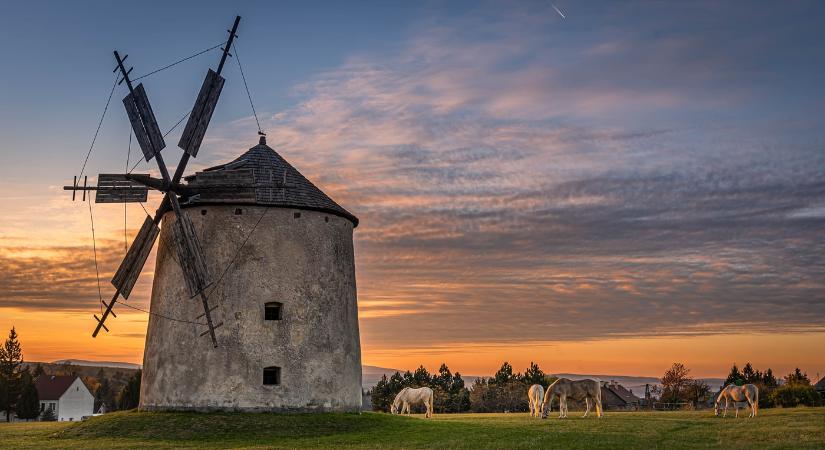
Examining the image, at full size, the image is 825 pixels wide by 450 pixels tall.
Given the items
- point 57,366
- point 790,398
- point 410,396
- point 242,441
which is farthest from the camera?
point 57,366

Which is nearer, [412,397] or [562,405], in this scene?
[562,405]

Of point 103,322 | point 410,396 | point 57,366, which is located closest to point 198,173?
point 103,322

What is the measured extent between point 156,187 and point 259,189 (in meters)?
3.73

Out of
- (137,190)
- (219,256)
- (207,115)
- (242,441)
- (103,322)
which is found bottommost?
(242,441)

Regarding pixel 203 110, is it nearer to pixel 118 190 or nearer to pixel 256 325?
pixel 118 190

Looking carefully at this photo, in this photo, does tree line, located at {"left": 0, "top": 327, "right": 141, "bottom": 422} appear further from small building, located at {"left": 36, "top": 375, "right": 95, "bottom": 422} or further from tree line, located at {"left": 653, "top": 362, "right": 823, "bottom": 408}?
tree line, located at {"left": 653, "top": 362, "right": 823, "bottom": 408}

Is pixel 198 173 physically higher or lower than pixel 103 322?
higher

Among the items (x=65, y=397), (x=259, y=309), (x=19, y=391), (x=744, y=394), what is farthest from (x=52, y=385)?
(x=744, y=394)

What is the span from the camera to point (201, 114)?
99.5 ft

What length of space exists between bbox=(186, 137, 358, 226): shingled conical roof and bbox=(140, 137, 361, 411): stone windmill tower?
0.04 meters

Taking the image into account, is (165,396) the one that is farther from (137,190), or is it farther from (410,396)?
(410,396)

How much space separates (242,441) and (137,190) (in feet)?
36.4

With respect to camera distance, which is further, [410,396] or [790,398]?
[790,398]

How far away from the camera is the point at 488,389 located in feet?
258
